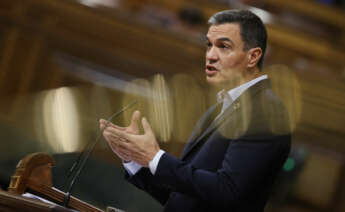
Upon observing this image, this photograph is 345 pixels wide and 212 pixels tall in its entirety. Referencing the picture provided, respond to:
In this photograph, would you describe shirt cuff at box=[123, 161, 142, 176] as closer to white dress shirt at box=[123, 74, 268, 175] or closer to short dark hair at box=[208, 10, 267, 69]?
white dress shirt at box=[123, 74, 268, 175]

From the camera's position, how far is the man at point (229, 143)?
63 cm

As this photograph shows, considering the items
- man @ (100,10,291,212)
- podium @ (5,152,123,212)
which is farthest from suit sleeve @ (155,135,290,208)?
podium @ (5,152,123,212)

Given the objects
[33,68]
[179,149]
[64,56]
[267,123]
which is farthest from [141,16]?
[267,123]

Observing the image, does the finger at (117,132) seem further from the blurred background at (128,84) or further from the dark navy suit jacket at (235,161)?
the blurred background at (128,84)

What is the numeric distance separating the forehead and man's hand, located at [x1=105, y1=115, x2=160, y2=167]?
21 cm

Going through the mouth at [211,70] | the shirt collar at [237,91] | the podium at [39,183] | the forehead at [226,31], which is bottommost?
the podium at [39,183]

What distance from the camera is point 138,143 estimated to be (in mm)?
629

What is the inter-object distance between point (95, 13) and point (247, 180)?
147cm

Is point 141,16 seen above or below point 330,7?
below

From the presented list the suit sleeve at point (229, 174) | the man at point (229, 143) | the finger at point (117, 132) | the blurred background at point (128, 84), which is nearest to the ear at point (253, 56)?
the man at point (229, 143)

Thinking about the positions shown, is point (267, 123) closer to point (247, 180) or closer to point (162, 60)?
point (247, 180)

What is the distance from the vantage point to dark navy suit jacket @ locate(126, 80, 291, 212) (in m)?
0.62

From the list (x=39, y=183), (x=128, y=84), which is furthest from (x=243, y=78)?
(x=128, y=84)

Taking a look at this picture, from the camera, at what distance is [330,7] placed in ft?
8.13
